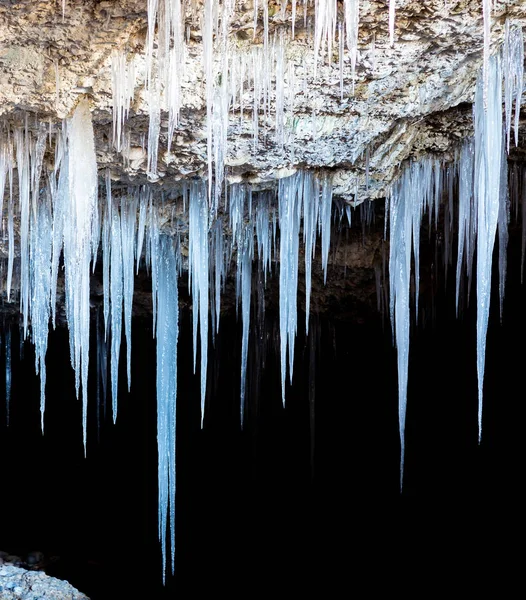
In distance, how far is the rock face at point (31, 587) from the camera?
4906 millimetres

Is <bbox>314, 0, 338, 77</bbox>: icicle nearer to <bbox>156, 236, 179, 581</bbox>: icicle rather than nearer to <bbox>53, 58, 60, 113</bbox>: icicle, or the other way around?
<bbox>53, 58, 60, 113</bbox>: icicle

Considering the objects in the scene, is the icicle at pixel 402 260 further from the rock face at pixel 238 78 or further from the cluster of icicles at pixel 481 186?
the rock face at pixel 238 78

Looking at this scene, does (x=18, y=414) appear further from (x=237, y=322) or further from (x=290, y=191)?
(x=290, y=191)

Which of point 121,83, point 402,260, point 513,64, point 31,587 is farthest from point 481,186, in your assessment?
point 31,587

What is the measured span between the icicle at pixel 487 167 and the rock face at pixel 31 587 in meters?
3.22

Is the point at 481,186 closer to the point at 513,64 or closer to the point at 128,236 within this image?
the point at 513,64

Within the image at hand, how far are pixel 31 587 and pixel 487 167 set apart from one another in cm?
397

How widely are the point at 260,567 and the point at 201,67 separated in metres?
6.55

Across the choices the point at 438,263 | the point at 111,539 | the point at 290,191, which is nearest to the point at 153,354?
the point at 111,539

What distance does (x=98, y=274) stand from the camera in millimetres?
5301

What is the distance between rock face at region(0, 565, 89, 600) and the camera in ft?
16.1

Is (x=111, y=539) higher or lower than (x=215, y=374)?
lower

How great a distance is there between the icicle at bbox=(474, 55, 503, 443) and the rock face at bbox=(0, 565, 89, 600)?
3.22 metres

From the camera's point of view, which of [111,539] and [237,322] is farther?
[111,539]
